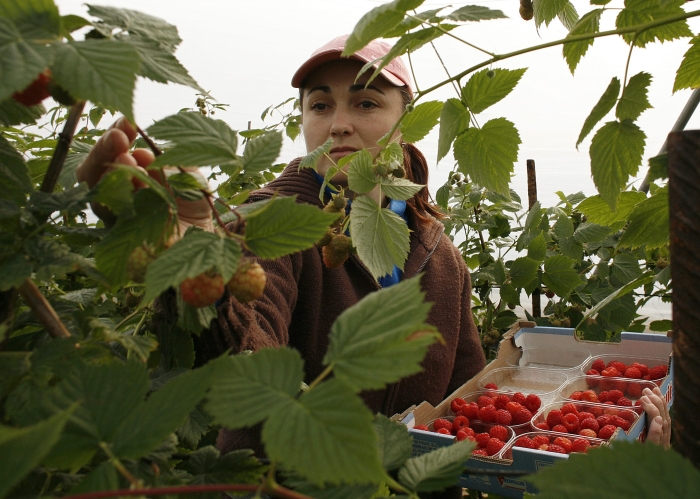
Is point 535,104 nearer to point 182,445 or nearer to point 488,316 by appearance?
point 488,316

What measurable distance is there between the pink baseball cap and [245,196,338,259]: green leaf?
78cm

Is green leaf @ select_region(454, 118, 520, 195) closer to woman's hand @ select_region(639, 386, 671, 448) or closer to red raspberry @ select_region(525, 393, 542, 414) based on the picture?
woman's hand @ select_region(639, 386, 671, 448)

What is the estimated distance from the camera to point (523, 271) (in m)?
1.72

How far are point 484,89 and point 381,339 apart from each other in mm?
378

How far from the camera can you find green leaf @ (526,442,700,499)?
19cm

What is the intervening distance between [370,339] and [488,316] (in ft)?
6.02

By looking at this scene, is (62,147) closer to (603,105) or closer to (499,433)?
(603,105)

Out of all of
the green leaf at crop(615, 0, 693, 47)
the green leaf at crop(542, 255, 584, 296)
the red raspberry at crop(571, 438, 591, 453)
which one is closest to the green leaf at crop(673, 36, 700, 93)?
the green leaf at crop(615, 0, 693, 47)

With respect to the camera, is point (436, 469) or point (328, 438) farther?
point (436, 469)

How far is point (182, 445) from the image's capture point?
1.45 ft

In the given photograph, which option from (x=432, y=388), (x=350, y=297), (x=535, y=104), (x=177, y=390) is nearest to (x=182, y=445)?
(x=177, y=390)

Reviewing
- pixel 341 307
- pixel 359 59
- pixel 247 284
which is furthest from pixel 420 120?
pixel 341 307

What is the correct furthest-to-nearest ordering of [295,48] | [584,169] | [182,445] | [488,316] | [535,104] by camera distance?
1. [584,169]
2. [535,104]
3. [295,48]
4. [488,316]
5. [182,445]

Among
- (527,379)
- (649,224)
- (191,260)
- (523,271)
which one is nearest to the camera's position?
(191,260)
